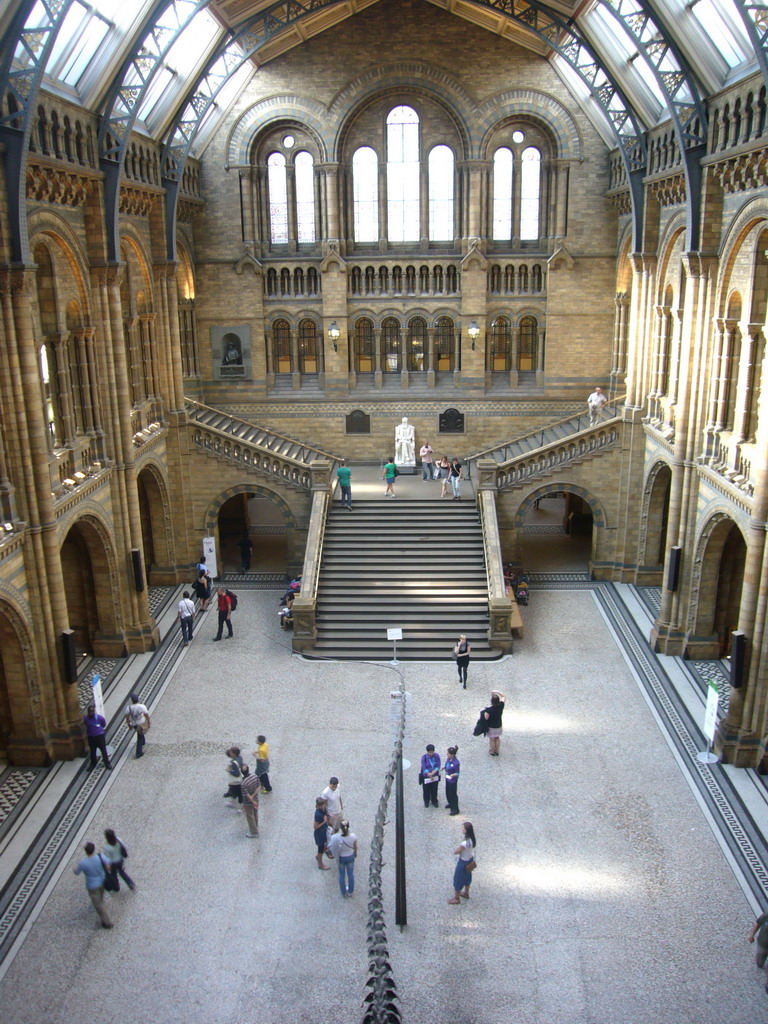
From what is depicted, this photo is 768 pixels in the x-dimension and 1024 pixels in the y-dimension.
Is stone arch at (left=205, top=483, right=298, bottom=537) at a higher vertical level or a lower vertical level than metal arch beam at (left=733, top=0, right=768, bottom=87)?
lower

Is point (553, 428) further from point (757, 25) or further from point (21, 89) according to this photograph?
point (21, 89)

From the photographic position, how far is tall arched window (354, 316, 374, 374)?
1256 inches

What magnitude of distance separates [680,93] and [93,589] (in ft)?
59.2

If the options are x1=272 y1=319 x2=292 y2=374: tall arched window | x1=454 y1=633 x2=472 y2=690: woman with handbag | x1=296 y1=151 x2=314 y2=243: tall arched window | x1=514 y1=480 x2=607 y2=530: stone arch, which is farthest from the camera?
x1=272 y1=319 x2=292 y2=374: tall arched window

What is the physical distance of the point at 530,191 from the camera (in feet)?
99.8

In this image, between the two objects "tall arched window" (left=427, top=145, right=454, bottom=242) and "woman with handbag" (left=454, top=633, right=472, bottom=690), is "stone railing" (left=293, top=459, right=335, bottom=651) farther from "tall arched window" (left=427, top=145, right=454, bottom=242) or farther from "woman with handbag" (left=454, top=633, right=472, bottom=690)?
"tall arched window" (left=427, top=145, right=454, bottom=242)

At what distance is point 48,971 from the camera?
12.4 metres

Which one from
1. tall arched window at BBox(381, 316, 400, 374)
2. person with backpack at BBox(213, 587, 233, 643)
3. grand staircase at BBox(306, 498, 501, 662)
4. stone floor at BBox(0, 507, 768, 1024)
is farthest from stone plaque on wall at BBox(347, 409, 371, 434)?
stone floor at BBox(0, 507, 768, 1024)

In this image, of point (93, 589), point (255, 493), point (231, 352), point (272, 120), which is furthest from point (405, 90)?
point (93, 589)

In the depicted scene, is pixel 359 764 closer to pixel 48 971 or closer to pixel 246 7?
pixel 48 971

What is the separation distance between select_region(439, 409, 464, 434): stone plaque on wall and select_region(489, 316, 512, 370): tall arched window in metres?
2.15

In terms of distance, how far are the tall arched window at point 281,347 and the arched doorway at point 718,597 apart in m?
16.8

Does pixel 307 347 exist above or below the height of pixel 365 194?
below

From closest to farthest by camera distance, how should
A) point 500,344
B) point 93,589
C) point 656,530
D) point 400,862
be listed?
point 400,862, point 93,589, point 656,530, point 500,344
